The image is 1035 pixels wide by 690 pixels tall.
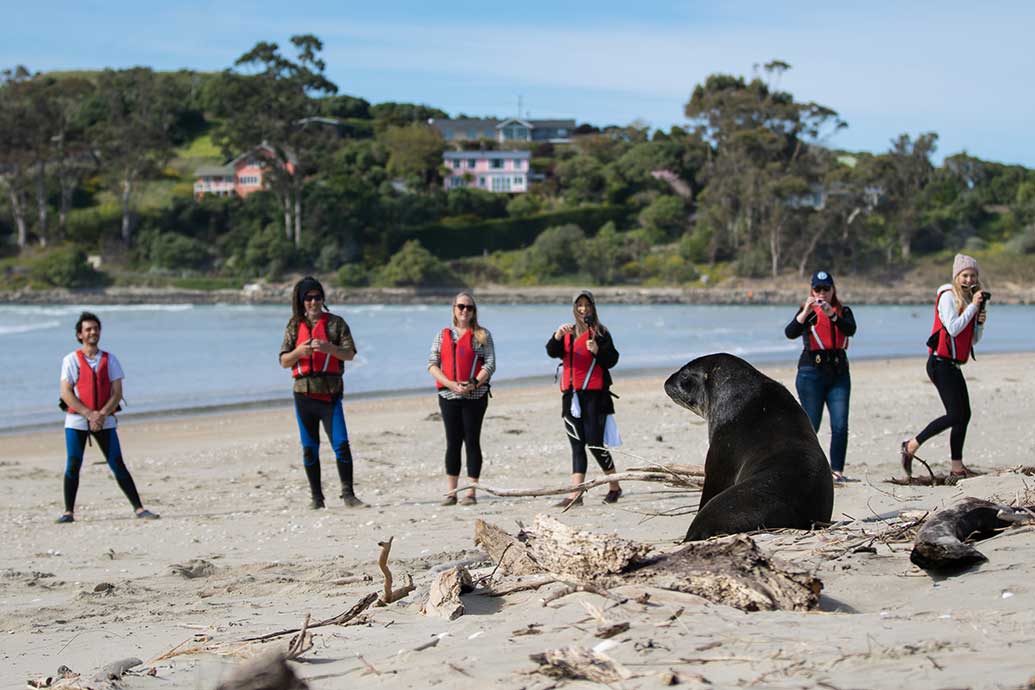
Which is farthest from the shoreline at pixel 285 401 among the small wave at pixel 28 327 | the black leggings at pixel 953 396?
the small wave at pixel 28 327

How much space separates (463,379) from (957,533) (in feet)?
15.2

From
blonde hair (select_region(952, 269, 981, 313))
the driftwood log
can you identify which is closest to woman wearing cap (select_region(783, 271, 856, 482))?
blonde hair (select_region(952, 269, 981, 313))

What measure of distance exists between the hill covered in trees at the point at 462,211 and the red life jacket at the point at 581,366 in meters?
67.0

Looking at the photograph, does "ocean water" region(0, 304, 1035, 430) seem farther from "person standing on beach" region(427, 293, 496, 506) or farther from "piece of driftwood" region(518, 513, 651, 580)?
"piece of driftwood" region(518, 513, 651, 580)

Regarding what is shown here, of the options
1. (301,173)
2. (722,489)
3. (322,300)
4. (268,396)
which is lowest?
(268,396)

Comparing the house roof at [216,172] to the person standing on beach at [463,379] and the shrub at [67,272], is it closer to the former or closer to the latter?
the shrub at [67,272]

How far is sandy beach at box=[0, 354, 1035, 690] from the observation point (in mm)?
3137

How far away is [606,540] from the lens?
13.2 ft

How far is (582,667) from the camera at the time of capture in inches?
119

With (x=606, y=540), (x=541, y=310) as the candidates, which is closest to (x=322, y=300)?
(x=606, y=540)

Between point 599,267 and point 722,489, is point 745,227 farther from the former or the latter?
point 722,489

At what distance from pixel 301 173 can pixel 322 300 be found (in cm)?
7501

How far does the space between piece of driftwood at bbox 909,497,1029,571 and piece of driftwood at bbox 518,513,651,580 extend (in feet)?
3.30

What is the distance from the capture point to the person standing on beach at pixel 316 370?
8.23 metres
